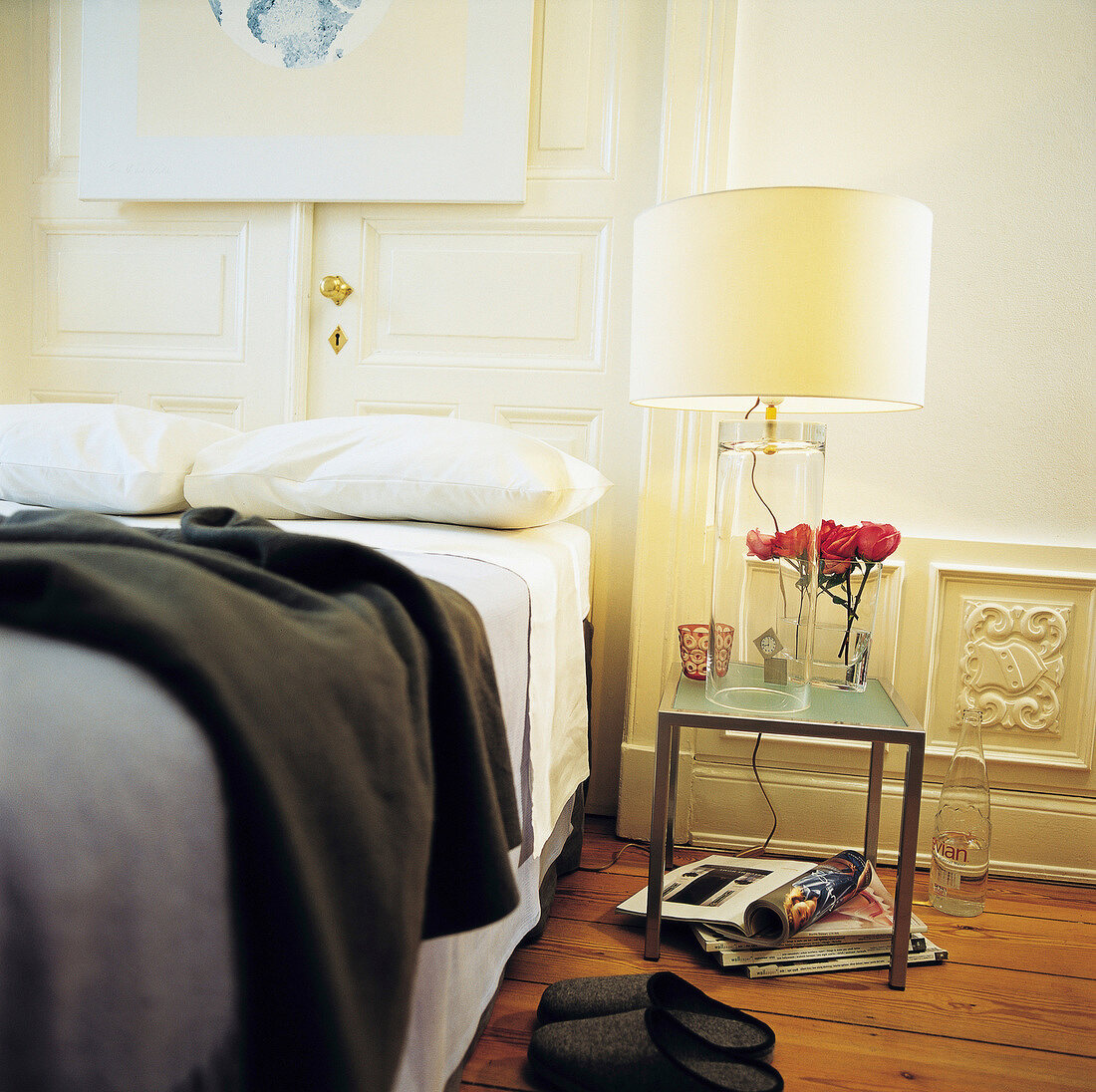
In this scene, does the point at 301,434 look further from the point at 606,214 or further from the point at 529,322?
the point at 606,214

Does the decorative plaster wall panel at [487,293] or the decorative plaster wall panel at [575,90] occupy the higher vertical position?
the decorative plaster wall panel at [575,90]

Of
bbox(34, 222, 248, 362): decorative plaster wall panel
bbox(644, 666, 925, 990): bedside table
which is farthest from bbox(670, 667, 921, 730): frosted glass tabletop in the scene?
bbox(34, 222, 248, 362): decorative plaster wall panel

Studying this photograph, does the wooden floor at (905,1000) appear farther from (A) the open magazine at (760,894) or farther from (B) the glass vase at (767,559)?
(B) the glass vase at (767,559)

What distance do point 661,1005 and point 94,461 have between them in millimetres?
1243

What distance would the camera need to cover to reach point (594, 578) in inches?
82.8

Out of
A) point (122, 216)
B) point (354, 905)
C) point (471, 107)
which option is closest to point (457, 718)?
point (354, 905)

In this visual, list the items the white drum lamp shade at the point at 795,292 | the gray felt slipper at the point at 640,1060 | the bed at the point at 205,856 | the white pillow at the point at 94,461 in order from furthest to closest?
1. the white pillow at the point at 94,461
2. the white drum lamp shade at the point at 795,292
3. the gray felt slipper at the point at 640,1060
4. the bed at the point at 205,856

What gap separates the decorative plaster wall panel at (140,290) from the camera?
2.23 metres

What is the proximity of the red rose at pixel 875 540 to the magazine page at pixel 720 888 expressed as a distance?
1.89 ft

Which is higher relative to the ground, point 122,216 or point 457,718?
point 122,216

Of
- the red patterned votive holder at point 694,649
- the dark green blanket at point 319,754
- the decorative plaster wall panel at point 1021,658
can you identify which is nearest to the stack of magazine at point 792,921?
the red patterned votive holder at point 694,649

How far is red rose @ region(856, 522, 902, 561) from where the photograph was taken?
5.09 ft

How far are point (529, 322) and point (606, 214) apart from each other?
0.30 meters

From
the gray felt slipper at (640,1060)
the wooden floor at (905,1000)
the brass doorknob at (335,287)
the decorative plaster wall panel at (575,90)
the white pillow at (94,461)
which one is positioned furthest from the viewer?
the brass doorknob at (335,287)
